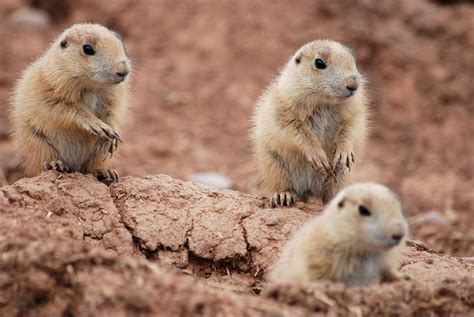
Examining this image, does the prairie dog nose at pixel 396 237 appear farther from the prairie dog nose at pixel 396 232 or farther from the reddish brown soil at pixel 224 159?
the reddish brown soil at pixel 224 159

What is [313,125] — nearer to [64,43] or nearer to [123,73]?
[123,73]

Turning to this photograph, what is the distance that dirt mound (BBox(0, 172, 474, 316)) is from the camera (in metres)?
5.22

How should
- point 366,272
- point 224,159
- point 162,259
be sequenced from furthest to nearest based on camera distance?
point 224,159 < point 162,259 < point 366,272

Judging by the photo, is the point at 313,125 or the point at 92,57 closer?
the point at 92,57

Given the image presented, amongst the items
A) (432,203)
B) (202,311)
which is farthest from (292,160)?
(432,203)

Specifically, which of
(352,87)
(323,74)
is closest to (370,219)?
(352,87)

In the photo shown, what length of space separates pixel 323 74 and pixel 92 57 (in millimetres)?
2040

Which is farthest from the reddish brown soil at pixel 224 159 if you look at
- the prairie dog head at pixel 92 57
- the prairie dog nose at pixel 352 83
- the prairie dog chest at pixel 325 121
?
the prairie dog nose at pixel 352 83

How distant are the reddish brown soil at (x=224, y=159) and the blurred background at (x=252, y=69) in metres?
0.02

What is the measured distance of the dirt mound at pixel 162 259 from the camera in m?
5.22

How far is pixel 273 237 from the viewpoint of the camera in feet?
24.2

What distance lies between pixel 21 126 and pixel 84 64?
0.90m

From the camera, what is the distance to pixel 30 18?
14672mm

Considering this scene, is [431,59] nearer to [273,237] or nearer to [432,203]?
[432,203]
